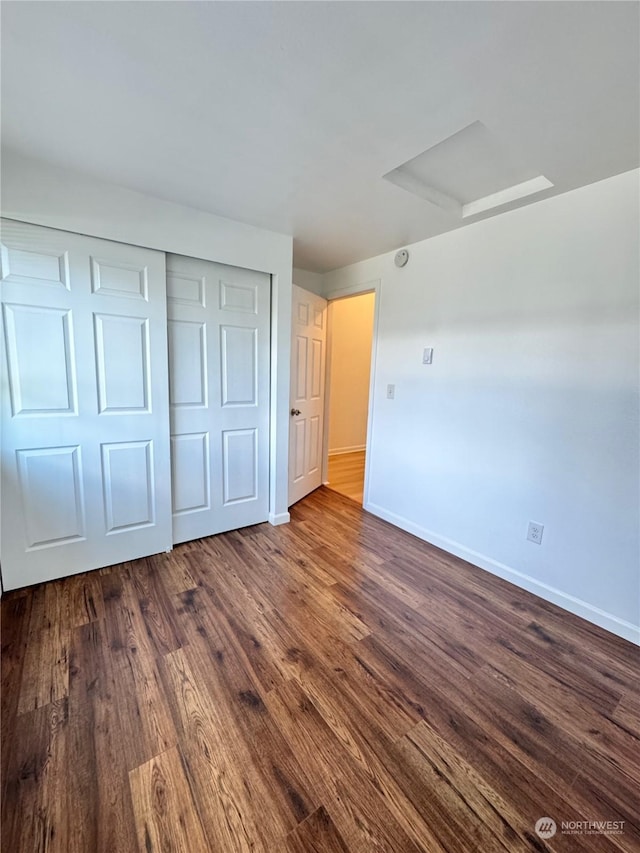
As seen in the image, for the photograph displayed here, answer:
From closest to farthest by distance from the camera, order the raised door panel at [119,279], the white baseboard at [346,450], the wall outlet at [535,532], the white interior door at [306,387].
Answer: the raised door panel at [119,279], the wall outlet at [535,532], the white interior door at [306,387], the white baseboard at [346,450]

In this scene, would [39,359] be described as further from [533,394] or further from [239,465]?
[533,394]

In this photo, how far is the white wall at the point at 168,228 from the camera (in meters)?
1.72

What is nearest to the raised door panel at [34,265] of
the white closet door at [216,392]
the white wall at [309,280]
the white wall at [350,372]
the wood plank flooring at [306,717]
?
the white closet door at [216,392]

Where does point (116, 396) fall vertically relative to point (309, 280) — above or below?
below

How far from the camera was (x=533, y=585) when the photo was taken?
2094 mm

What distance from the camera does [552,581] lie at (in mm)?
2021

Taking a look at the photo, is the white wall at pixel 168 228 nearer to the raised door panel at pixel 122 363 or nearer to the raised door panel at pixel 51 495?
the raised door panel at pixel 122 363

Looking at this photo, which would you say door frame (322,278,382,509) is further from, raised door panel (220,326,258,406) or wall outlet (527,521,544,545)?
wall outlet (527,521,544,545)

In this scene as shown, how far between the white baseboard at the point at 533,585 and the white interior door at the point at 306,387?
101cm

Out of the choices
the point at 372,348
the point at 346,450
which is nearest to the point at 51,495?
the point at 372,348

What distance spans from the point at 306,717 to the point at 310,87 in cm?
228

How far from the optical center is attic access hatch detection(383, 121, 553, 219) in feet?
5.18

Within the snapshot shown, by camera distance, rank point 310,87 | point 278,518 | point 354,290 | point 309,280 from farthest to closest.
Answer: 1. point 309,280
2. point 354,290
3. point 278,518
4. point 310,87

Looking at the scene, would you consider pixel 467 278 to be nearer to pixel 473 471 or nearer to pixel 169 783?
pixel 473 471
